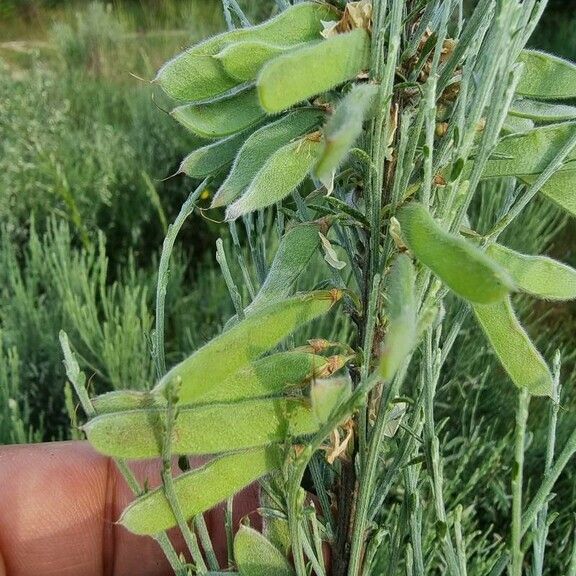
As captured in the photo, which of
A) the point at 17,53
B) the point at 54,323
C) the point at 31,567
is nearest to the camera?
the point at 31,567

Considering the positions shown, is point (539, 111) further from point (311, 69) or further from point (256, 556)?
point (256, 556)

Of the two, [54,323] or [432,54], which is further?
[54,323]

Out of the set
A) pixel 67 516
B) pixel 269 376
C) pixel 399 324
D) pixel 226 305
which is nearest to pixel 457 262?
pixel 399 324

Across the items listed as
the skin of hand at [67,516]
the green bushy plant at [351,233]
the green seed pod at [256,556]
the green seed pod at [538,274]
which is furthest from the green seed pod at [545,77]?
the skin of hand at [67,516]

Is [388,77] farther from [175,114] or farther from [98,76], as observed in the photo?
[98,76]

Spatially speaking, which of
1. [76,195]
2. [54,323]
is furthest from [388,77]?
[76,195]

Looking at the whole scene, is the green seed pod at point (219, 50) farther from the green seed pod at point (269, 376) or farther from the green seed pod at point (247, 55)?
the green seed pod at point (269, 376)
